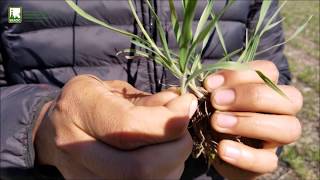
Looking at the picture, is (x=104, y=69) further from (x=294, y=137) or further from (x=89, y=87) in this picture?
(x=294, y=137)

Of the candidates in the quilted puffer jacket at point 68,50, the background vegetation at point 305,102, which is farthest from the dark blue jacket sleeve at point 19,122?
A: the background vegetation at point 305,102

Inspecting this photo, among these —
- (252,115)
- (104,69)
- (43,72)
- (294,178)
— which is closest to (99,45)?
(104,69)

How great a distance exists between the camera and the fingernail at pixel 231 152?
2.45 feet

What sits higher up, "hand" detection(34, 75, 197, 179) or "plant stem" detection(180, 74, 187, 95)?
"plant stem" detection(180, 74, 187, 95)

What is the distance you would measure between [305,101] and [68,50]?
1701 mm

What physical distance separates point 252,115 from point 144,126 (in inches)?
9.2

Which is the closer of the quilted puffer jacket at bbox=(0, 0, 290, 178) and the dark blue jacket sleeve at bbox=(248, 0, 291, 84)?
the quilted puffer jacket at bbox=(0, 0, 290, 178)

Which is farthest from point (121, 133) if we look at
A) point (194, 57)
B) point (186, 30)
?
point (194, 57)

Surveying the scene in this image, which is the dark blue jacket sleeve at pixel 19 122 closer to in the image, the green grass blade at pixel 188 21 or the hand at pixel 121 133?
the hand at pixel 121 133

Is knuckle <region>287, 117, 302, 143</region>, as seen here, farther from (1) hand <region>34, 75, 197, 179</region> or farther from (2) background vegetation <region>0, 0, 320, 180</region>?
(2) background vegetation <region>0, 0, 320, 180</region>

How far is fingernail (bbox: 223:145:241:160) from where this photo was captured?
746 mm

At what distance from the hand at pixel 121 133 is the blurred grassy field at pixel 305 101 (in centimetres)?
123

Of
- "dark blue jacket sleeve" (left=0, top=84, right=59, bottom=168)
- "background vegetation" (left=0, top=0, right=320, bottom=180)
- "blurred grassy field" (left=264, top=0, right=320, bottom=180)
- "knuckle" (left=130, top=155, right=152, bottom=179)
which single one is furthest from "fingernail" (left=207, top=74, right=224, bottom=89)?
"blurred grassy field" (left=264, top=0, right=320, bottom=180)

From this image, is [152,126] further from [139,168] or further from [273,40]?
[273,40]
